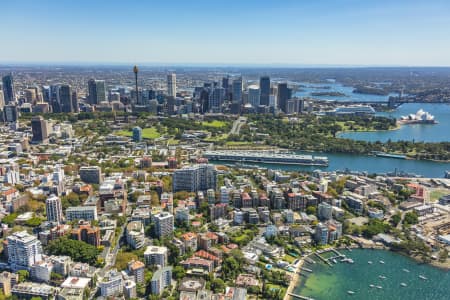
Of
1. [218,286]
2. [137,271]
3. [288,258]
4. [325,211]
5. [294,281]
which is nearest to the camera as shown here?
[218,286]

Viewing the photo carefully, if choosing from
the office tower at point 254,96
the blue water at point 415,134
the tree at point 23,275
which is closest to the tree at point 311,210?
the tree at point 23,275

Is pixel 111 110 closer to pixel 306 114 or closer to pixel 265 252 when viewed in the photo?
pixel 306 114

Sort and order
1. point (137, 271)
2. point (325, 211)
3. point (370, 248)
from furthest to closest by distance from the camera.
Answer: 1. point (325, 211)
2. point (370, 248)
3. point (137, 271)

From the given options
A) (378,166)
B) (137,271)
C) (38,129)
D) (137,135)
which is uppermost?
(38,129)

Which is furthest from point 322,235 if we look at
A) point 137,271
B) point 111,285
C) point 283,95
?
point 283,95

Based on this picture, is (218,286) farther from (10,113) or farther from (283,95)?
(283,95)

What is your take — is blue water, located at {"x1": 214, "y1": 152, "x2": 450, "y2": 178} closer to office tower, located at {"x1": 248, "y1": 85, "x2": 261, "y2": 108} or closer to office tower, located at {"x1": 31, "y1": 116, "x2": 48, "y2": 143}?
office tower, located at {"x1": 31, "y1": 116, "x2": 48, "y2": 143}
